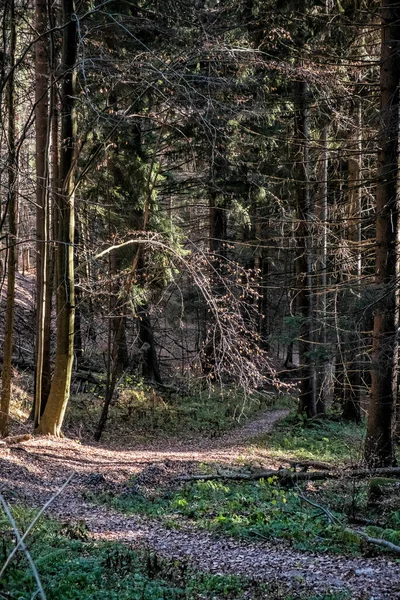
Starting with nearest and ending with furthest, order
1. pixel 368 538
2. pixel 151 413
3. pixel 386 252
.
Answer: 1. pixel 368 538
2. pixel 386 252
3. pixel 151 413

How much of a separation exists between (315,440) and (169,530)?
7.32 meters

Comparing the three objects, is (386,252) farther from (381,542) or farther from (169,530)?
(169,530)

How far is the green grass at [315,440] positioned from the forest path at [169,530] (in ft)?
2.84

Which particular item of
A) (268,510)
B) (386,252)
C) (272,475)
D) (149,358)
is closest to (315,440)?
(272,475)

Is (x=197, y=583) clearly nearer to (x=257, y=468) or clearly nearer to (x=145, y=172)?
(x=257, y=468)

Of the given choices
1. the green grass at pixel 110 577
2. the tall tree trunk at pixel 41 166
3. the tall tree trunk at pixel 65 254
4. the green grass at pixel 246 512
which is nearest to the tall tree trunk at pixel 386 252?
the green grass at pixel 246 512

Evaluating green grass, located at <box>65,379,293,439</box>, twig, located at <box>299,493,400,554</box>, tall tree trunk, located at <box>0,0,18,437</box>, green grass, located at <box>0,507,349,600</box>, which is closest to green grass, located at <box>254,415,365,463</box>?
green grass, located at <box>65,379,293,439</box>

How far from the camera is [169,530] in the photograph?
260 inches

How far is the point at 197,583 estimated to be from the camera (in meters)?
4.58

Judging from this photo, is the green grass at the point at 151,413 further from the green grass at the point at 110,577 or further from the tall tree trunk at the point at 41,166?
the green grass at the point at 110,577

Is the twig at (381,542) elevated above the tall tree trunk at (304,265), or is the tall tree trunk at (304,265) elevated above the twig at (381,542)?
the tall tree trunk at (304,265)

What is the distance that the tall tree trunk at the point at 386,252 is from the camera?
28.2ft

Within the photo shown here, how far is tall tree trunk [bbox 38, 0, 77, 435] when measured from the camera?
941 centimetres

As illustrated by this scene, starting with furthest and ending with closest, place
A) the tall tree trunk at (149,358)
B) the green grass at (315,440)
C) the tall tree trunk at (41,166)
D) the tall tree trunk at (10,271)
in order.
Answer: the tall tree trunk at (149,358) → the green grass at (315,440) → the tall tree trunk at (41,166) → the tall tree trunk at (10,271)
